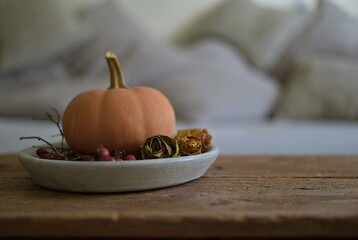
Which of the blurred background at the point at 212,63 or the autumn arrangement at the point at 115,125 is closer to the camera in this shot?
the autumn arrangement at the point at 115,125

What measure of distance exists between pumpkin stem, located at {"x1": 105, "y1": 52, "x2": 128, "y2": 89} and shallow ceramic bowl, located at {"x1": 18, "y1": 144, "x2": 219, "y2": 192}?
0.60 feet

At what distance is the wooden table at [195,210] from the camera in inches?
22.7

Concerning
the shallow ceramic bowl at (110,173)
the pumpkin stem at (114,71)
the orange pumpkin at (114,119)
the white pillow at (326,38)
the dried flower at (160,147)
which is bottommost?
the shallow ceramic bowl at (110,173)

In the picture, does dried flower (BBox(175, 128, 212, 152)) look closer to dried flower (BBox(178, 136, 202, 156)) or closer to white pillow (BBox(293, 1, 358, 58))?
dried flower (BBox(178, 136, 202, 156))

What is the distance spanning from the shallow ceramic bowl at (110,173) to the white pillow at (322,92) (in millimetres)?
1266

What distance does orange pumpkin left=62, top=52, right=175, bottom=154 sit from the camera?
2.52 feet

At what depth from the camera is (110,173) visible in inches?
26.7

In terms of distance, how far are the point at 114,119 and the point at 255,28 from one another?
1716mm

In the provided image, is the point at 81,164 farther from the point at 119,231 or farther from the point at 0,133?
the point at 0,133

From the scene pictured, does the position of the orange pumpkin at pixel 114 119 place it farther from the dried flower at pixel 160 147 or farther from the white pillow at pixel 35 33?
the white pillow at pixel 35 33

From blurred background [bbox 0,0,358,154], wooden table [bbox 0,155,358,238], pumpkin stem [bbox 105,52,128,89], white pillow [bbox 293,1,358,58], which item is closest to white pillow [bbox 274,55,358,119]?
blurred background [bbox 0,0,358,154]

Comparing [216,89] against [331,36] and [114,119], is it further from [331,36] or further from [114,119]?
[114,119]

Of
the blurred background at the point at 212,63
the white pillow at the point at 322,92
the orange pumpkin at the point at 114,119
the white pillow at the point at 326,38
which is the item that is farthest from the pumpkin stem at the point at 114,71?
the white pillow at the point at 326,38

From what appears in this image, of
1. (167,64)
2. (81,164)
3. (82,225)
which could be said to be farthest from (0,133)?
(82,225)
